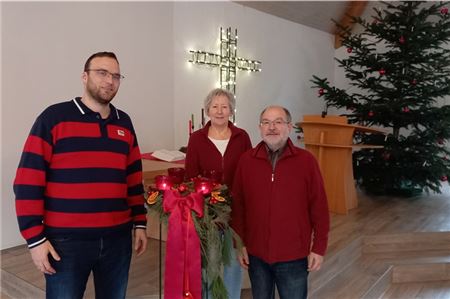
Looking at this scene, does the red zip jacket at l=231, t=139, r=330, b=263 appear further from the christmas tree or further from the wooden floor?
the christmas tree

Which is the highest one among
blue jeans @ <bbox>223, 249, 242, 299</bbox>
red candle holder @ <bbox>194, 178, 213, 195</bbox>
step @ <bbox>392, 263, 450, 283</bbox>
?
red candle holder @ <bbox>194, 178, 213, 195</bbox>

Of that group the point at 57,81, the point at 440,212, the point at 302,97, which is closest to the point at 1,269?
the point at 57,81

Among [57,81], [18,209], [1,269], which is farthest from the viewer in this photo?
[57,81]

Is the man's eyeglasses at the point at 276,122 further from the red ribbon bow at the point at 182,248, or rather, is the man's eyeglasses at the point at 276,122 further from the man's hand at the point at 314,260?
the man's hand at the point at 314,260

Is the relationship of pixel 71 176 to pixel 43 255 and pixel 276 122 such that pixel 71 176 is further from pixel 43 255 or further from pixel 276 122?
pixel 276 122

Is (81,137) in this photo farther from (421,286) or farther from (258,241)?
(421,286)

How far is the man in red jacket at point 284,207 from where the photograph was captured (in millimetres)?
1514

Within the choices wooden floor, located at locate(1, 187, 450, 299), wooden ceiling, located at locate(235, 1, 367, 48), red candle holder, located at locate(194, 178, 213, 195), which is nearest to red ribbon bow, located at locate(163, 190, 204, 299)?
red candle holder, located at locate(194, 178, 213, 195)

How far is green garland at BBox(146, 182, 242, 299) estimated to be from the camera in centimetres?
144

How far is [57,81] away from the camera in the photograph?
3166 millimetres

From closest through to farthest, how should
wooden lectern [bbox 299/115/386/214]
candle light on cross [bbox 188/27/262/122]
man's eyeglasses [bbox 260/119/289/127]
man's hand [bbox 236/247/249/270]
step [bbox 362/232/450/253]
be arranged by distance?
man's eyeglasses [bbox 260/119/289/127] → man's hand [bbox 236/247/249/270] → step [bbox 362/232/450/253] → wooden lectern [bbox 299/115/386/214] → candle light on cross [bbox 188/27/262/122]

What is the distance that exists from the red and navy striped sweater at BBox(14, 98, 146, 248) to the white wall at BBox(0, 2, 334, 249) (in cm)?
187

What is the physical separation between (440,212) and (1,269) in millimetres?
4200

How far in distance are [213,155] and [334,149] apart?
2210 mm
